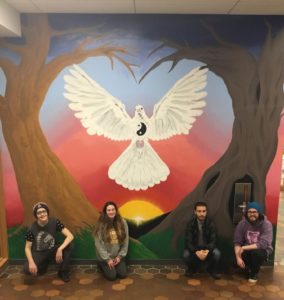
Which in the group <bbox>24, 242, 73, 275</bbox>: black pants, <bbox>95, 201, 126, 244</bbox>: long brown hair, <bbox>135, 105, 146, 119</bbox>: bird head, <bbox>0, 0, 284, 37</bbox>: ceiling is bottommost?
<bbox>24, 242, 73, 275</bbox>: black pants

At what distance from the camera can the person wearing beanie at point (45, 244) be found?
132 inches

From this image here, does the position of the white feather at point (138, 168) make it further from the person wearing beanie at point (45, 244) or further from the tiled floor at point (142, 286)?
the tiled floor at point (142, 286)

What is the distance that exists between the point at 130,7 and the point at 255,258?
273 cm

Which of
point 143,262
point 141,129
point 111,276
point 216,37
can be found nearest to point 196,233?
point 143,262

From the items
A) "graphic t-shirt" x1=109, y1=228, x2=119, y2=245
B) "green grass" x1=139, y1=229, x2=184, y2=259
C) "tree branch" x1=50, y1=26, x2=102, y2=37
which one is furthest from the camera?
"green grass" x1=139, y1=229, x2=184, y2=259

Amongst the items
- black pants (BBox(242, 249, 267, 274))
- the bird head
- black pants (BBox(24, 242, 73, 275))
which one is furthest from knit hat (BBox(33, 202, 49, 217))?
black pants (BBox(242, 249, 267, 274))

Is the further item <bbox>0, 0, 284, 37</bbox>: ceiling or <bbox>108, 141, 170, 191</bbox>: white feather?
<bbox>108, 141, 170, 191</bbox>: white feather

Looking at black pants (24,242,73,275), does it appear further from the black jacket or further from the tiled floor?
the black jacket

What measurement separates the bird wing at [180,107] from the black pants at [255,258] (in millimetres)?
1409

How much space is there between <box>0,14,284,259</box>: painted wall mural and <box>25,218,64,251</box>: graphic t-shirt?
0.18 metres

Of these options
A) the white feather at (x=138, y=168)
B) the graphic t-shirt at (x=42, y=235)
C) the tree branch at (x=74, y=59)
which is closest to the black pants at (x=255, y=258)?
the white feather at (x=138, y=168)

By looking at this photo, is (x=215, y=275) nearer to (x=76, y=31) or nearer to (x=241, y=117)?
(x=241, y=117)

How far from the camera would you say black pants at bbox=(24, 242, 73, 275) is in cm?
339

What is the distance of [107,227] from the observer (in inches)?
139
